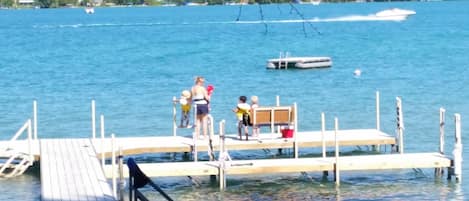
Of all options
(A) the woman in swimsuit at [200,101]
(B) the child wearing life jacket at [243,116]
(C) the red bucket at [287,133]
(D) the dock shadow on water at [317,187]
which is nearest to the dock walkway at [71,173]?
(D) the dock shadow on water at [317,187]

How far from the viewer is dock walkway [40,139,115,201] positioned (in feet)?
65.4

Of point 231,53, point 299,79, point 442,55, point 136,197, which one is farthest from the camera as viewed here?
point 231,53

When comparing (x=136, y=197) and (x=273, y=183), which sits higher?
(x=136, y=197)

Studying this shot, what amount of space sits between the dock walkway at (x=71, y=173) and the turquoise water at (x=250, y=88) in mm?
813

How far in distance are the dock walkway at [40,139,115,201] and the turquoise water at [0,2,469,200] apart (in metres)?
0.81

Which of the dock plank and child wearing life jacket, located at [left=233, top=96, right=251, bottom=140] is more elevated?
child wearing life jacket, located at [left=233, top=96, right=251, bottom=140]

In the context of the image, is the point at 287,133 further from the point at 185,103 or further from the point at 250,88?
the point at 250,88

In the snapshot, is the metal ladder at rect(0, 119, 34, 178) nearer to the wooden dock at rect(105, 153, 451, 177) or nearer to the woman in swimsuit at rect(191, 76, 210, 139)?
the wooden dock at rect(105, 153, 451, 177)

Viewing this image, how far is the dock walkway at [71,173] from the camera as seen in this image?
19.9 metres

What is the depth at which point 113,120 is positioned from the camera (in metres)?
36.2

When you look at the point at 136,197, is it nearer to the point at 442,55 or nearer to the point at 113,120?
the point at 113,120

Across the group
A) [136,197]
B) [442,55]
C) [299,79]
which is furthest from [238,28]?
[136,197]

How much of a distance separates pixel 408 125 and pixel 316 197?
10751 mm

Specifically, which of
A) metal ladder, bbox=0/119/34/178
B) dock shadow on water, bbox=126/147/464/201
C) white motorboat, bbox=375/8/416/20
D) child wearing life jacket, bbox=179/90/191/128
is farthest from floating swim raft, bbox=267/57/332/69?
white motorboat, bbox=375/8/416/20
